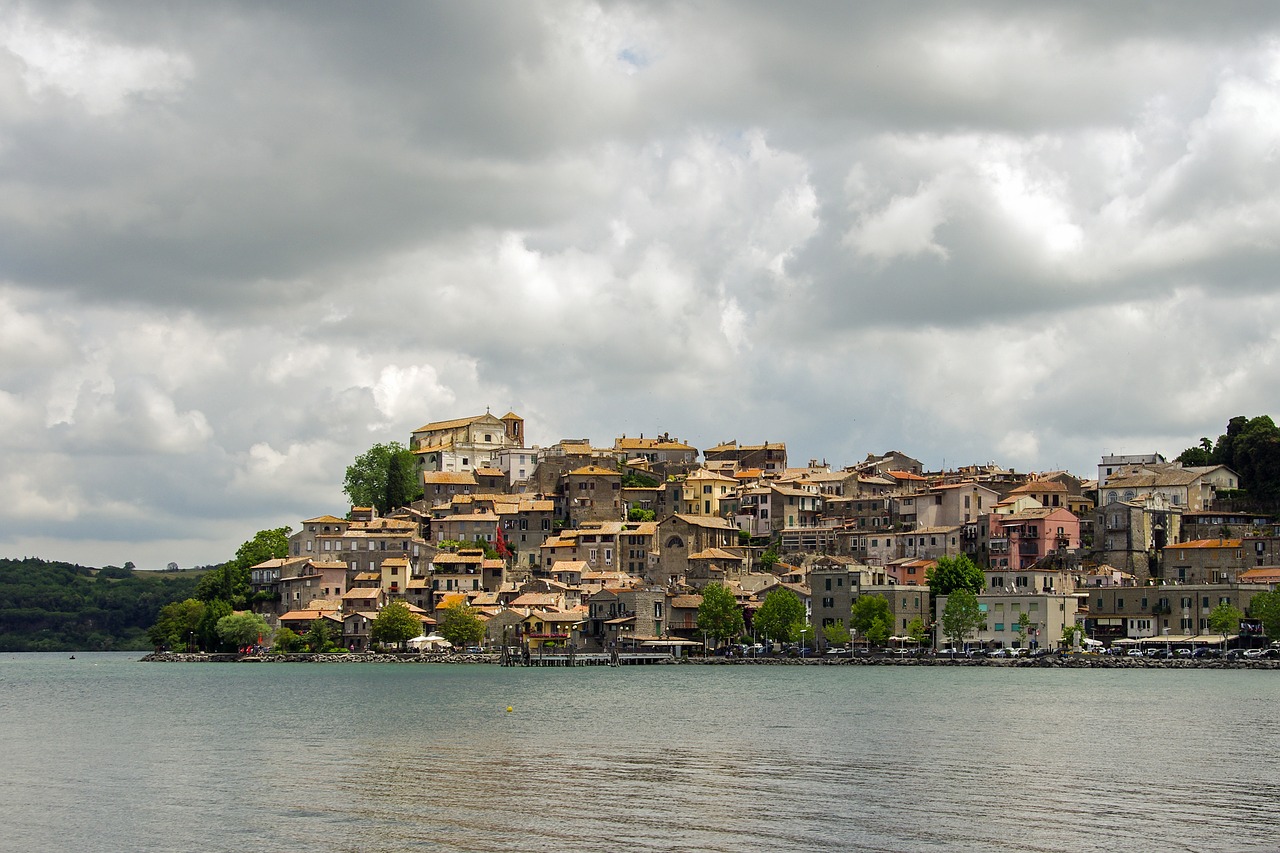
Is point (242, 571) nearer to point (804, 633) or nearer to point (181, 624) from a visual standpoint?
point (181, 624)

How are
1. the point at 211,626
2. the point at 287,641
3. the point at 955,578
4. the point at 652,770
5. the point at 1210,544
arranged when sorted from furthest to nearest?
the point at 211,626 < the point at 287,641 < the point at 1210,544 < the point at 955,578 < the point at 652,770

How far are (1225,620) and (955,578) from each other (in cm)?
1769

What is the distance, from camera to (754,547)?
12825 centimetres

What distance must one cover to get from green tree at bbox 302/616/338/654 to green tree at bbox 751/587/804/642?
110 ft

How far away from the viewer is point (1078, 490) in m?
130

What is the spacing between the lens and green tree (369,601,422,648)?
112812 mm

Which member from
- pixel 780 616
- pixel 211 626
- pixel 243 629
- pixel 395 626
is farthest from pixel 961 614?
pixel 211 626

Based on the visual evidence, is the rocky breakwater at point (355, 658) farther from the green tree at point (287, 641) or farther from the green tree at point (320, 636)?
the green tree at point (320, 636)

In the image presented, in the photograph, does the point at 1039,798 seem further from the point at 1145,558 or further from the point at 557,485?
the point at 557,485

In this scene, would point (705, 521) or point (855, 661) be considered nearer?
point (855, 661)

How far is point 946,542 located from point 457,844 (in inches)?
3655

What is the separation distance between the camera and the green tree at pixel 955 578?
4058 inches

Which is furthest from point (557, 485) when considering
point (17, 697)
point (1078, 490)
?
point (17, 697)

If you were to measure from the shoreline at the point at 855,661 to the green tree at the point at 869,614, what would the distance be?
2.62 m
